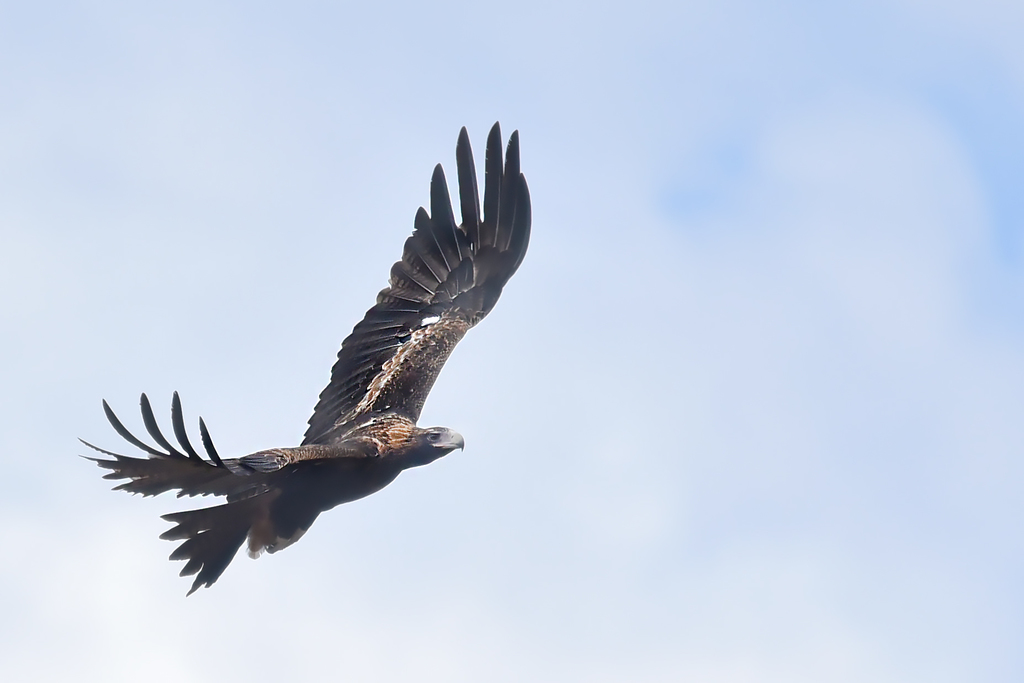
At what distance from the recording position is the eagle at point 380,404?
43.5 feet

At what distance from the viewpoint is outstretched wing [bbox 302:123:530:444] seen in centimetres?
1677

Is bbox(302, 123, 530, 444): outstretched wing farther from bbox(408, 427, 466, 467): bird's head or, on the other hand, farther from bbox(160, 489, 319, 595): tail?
bbox(160, 489, 319, 595): tail

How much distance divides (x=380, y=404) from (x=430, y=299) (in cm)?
163

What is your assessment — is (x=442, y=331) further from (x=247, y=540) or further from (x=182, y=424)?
(x=182, y=424)

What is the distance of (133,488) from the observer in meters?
12.9

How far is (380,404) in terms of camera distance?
16.8m

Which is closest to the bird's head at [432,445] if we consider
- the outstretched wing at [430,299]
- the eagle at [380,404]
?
the eagle at [380,404]

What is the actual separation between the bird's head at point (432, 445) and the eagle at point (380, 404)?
1 centimetres

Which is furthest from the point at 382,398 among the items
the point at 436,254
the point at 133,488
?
the point at 133,488

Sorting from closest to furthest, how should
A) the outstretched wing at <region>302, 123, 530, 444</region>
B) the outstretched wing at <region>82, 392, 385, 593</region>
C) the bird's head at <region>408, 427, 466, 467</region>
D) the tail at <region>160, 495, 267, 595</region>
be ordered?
the outstretched wing at <region>82, 392, 385, 593</region> → the tail at <region>160, 495, 267, 595</region> → the bird's head at <region>408, 427, 466, 467</region> → the outstretched wing at <region>302, 123, 530, 444</region>

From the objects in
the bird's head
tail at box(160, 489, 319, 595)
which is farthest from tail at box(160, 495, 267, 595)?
the bird's head

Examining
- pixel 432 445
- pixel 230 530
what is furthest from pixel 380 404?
pixel 230 530

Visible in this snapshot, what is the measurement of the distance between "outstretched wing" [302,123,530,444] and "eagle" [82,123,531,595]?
1 cm

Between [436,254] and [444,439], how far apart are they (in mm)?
2947
